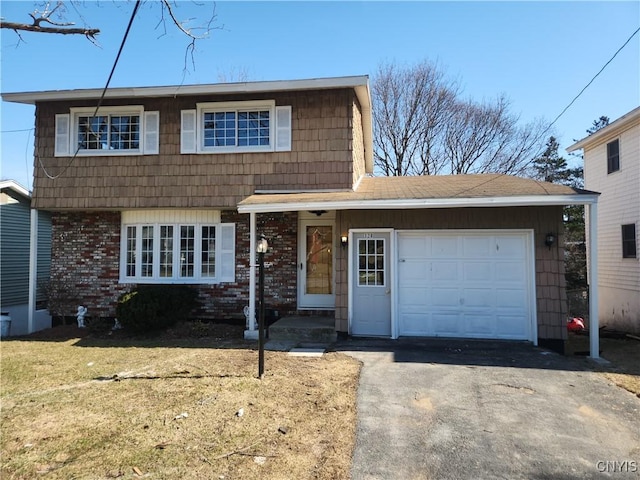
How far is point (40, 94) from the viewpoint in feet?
31.9

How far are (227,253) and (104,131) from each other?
4275 mm

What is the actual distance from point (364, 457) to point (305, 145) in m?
7.02

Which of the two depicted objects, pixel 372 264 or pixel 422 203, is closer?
pixel 422 203

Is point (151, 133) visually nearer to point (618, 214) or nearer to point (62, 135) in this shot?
point (62, 135)

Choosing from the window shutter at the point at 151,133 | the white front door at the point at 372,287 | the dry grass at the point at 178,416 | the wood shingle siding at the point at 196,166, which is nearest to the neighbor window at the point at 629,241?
the white front door at the point at 372,287

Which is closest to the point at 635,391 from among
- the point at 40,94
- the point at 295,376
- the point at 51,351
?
the point at 295,376

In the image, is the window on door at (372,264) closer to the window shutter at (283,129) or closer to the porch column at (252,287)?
the porch column at (252,287)

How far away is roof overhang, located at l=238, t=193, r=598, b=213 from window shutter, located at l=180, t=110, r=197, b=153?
251cm

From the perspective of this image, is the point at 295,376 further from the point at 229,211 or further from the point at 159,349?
the point at 229,211

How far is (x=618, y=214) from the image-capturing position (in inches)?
464

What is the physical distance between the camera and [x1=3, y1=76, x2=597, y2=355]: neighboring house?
796 centimetres

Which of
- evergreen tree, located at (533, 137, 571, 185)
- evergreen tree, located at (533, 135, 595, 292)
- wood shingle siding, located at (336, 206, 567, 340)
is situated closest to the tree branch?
wood shingle siding, located at (336, 206, 567, 340)

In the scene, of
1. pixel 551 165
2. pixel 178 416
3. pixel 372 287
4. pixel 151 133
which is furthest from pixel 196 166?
pixel 551 165

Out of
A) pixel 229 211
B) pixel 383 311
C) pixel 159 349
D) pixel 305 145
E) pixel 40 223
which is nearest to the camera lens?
pixel 159 349
